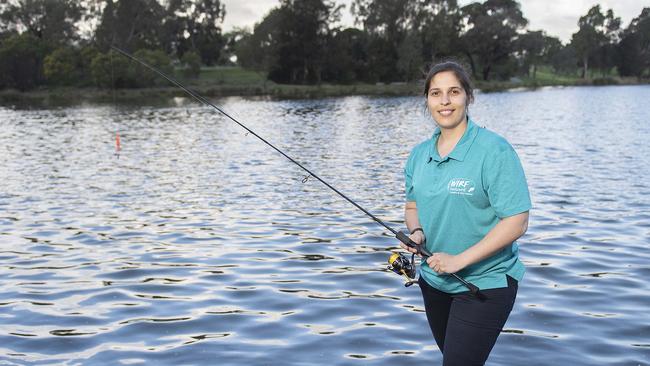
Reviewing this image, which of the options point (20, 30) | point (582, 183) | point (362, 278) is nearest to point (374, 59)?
point (20, 30)

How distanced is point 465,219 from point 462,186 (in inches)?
8.9

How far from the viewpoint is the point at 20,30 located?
13238cm

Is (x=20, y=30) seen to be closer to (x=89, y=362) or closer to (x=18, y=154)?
(x=18, y=154)

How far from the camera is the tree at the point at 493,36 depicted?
471 feet

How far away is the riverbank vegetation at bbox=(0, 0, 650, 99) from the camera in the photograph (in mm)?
106625

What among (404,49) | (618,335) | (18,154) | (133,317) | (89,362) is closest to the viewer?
(89,362)

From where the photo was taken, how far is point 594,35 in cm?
17462

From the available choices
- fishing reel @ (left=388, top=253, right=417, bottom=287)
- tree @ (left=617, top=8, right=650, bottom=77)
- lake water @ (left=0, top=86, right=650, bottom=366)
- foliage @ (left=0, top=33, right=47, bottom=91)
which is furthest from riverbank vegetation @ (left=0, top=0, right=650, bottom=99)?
fishing reel @ (left=388, top=253, right=417, bottom=287)

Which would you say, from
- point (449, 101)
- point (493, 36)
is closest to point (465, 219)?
point (449, 101)

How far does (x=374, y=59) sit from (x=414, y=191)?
127 metres

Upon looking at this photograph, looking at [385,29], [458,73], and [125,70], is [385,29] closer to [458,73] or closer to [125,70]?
[125,70]

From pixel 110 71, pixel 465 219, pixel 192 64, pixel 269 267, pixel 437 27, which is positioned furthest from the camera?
pixel 437 27

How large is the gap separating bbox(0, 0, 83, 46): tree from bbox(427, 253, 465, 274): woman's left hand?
130726 mm

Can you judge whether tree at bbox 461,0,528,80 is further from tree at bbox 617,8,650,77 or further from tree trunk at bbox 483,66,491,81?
tree at bbox 617,8,650,77
